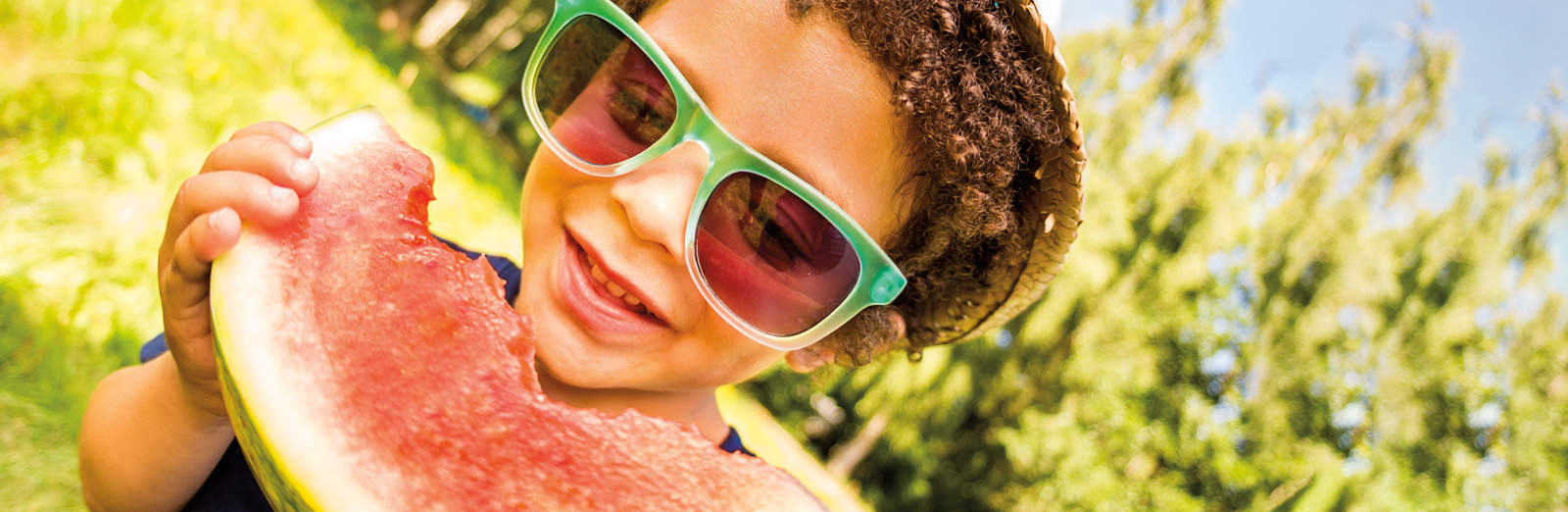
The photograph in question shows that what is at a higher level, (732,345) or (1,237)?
(732,345)

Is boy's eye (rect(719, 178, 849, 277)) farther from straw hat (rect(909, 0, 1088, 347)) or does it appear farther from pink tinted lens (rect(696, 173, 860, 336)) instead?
straw hat (rect(909, 0, 1088, 347))

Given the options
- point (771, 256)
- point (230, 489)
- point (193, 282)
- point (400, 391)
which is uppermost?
point (771, 256)

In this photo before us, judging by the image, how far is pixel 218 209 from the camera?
0.90 m

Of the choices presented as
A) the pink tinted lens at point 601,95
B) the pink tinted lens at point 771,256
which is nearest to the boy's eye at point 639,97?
the pink tinted lens at point 601,95

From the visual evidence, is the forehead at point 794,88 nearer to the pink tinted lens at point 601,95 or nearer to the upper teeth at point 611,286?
the pink tinted lens at point 601,95

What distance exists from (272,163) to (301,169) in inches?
1.2

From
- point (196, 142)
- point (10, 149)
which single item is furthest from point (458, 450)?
point (196, 142)

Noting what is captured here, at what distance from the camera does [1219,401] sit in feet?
25.4

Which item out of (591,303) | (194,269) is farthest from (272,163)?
(591,303)

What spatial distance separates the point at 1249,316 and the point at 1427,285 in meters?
1.79

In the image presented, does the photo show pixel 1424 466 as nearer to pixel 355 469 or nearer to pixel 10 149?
pixel 355 469

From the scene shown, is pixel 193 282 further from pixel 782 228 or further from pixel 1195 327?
pixel 1195 327

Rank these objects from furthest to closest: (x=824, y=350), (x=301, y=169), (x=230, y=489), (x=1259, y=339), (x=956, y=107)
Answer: (x=1259, y=339), (x=824, y=350), (x=230, y=489), (x=956, y=107), (x=301, y=169)

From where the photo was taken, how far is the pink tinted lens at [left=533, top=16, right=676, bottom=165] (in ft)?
3.56
